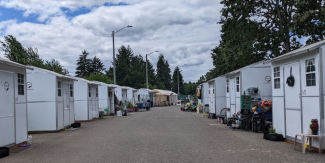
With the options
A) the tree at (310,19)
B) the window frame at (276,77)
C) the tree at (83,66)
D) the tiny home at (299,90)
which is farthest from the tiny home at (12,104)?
the tree at (83,66)

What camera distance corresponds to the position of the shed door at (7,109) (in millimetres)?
9797

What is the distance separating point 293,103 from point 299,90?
0.65 m

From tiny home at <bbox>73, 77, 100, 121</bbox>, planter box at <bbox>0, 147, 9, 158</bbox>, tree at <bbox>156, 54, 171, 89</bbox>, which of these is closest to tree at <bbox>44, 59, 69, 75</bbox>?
tiny home at <bbox>73, 77, 100, 121</bbox>

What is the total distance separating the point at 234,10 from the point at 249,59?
377 centimetres

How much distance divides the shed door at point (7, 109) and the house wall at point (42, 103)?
4911 mm

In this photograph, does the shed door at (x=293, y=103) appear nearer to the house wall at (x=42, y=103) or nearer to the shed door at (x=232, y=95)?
the shed door at (x=232, y=95)

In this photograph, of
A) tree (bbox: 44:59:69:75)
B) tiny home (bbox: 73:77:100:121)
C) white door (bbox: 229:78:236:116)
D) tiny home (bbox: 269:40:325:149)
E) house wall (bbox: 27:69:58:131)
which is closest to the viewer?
tiny home (bbox: 269:40:325:149)

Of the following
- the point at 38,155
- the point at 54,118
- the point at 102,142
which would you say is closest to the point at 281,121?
the point at 102,142

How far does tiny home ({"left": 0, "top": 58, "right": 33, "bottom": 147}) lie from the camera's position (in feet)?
32.3

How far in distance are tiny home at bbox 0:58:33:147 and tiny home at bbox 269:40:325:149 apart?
946 cm

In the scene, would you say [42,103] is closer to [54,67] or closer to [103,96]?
[103,96]

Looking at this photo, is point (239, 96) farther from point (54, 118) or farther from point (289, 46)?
point (54, 118)

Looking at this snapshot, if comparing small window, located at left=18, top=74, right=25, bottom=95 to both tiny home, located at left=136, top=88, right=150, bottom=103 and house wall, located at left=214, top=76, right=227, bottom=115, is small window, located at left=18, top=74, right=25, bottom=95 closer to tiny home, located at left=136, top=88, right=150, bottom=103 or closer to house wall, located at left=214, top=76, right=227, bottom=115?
house wall, located at left=214, top=76, right=227, bottom=115

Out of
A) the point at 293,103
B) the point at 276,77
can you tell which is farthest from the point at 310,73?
the point at 276,77
